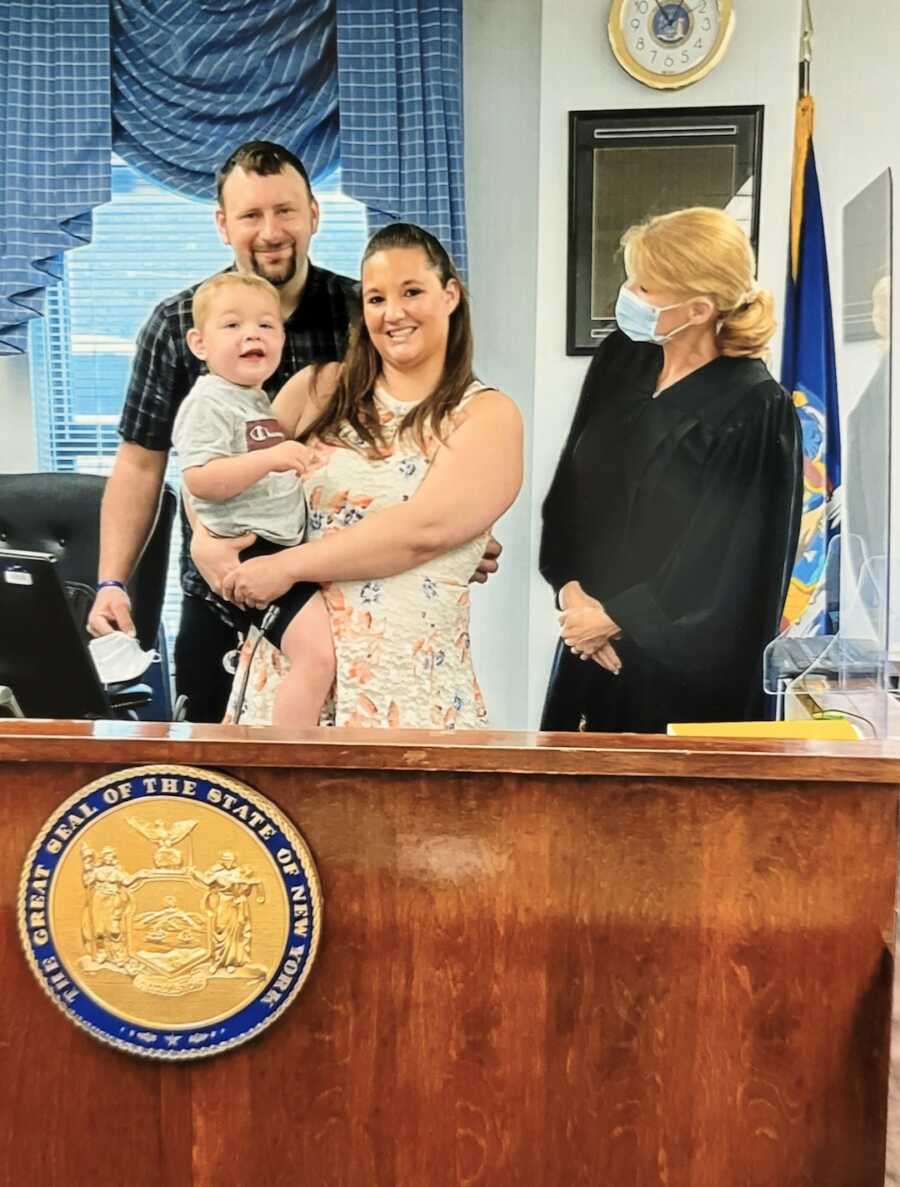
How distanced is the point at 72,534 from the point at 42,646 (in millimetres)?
218

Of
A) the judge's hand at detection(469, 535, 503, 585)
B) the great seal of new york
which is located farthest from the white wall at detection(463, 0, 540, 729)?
the great seal of new york

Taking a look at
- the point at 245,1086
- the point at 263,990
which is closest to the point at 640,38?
the point at 263,990

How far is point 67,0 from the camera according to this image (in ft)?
6.08

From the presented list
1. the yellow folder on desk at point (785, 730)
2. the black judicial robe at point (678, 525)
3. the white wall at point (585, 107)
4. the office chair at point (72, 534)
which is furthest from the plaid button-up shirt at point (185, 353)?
→ the yellow folder on desk at point (785, 730)

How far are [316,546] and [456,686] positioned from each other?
35 centimetres

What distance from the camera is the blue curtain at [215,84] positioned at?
1.83 meters

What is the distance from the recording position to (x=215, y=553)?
6.08 ft

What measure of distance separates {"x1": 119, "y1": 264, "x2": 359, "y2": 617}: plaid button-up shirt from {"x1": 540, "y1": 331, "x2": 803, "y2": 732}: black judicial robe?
1.51ft

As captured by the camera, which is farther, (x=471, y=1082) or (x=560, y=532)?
(x=560, y=532)

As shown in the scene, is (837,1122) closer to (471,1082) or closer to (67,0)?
(471,1082)

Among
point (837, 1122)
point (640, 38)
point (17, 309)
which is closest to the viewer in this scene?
point (837, 1122)

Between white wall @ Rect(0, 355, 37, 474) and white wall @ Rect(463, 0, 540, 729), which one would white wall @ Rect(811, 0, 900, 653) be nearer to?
white wall @ Rect(463, 0, 540, 729)

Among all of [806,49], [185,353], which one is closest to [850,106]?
[806,49]

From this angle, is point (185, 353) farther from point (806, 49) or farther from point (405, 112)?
point (806, 49)
